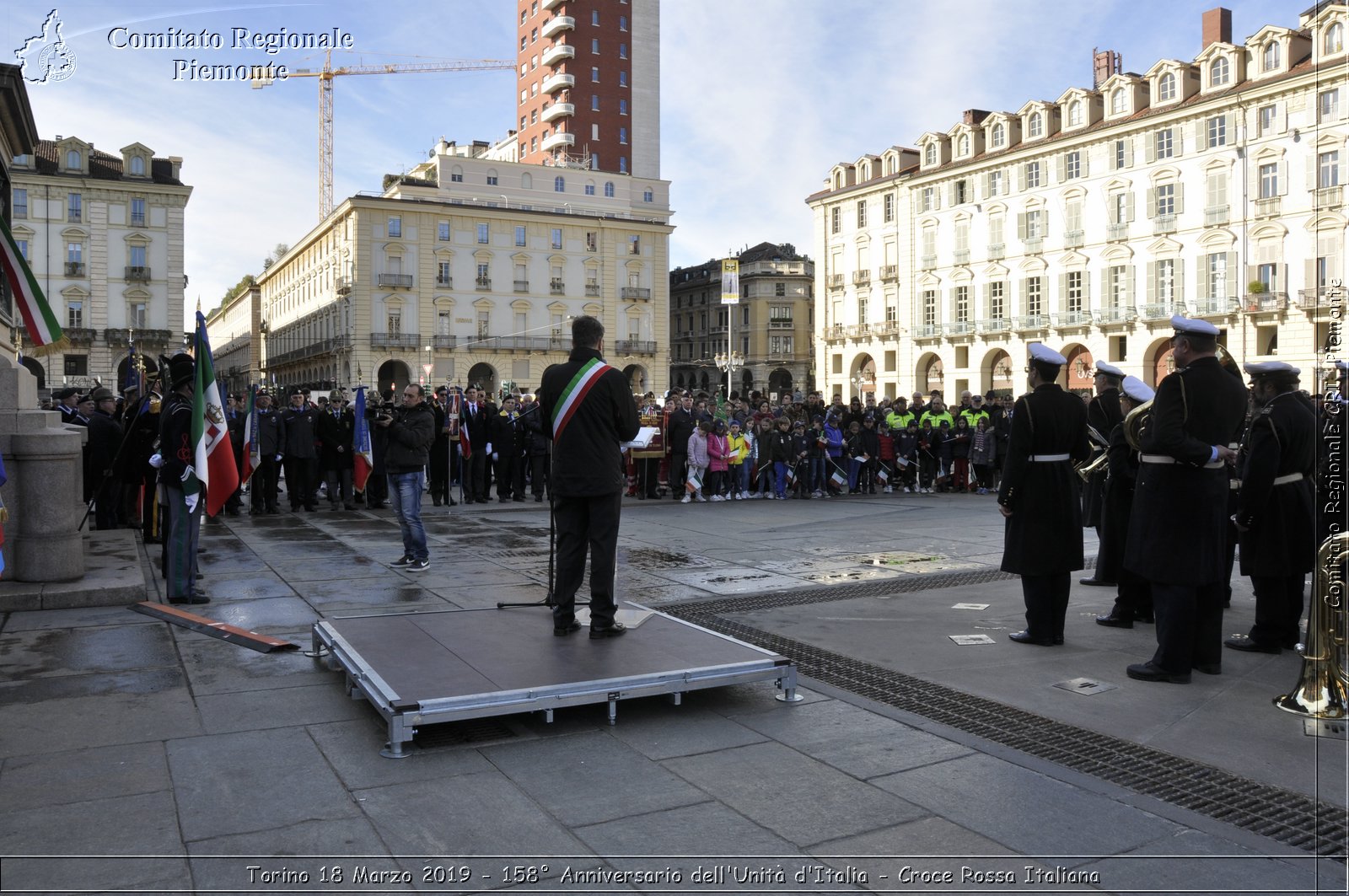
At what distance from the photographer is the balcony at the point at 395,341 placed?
71.1 metres

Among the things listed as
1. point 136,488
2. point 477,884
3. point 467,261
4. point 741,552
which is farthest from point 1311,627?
point 467,261

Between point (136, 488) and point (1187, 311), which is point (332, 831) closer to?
point (136, 488)

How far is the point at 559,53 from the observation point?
272 feet

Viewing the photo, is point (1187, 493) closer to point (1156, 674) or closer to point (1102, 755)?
point (1156, 674)

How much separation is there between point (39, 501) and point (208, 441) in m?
1.41

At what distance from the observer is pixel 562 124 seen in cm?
8394

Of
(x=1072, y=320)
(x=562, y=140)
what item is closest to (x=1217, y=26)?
(x=1072, y=320)

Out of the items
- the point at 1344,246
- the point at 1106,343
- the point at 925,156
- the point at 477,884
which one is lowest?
the point at 477,884

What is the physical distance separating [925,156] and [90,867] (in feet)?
232

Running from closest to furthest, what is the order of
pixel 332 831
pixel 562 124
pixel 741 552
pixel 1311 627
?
pixel 332 831, pixel 1311 627, pixel 741 552, pixel 562 124

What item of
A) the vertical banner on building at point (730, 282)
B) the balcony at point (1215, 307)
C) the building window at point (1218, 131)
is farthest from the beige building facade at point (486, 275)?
the building window at point (1218, 131)

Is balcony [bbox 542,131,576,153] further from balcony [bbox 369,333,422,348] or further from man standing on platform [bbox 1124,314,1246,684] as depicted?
man standing on platform [bbox 1124,314,1246,684]

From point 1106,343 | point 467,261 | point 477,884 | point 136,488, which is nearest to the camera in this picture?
point 477,884

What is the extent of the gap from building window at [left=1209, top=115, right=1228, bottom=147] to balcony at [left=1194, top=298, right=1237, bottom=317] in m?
7.90
